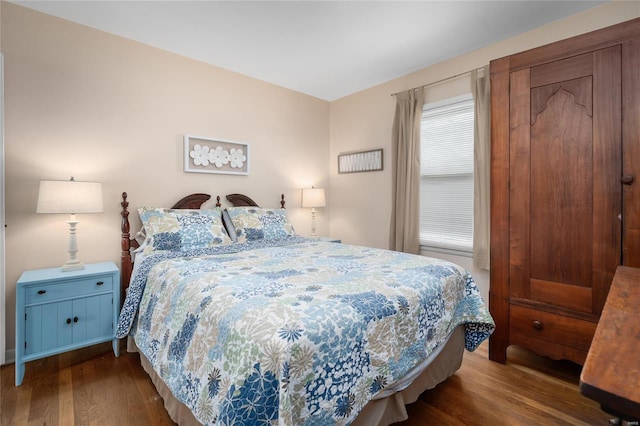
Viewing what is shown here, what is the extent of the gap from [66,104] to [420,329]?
9.79 feet

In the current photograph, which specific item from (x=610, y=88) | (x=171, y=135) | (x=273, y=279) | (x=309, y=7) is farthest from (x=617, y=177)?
(x=171, y=135)

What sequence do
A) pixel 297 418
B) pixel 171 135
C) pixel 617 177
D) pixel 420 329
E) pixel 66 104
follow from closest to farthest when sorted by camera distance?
pixel 297 418 → pixel 420 329 → pixel 617 177 → pixel 66 104 → pixel 171 135

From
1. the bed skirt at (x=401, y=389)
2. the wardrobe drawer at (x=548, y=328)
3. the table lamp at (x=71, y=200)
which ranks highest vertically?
the table lamp at (x=71, y=200)

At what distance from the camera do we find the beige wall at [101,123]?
7.42 ft

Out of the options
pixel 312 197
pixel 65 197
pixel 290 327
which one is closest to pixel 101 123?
pixel 65 197

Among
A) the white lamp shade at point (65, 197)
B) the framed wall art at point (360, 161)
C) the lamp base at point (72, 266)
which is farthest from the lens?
the framed wall art at point (360, 161)

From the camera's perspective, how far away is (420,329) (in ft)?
5.11

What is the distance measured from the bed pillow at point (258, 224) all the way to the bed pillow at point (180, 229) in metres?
0.17

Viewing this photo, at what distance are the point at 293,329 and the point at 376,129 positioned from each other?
316 cm

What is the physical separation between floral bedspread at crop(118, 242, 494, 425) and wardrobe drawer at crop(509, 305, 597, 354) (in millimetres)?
320

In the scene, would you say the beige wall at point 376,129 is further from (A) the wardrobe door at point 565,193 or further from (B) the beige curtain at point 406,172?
(A) the wardrobe door at point 565,193

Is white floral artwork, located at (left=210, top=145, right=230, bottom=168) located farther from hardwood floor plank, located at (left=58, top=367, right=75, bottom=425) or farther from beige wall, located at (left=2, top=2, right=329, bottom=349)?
hardwood floor plank, located at (left=58, top=367, right=75, bottom=425)

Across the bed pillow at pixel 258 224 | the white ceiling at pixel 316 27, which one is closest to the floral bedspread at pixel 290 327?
the bed pillow at pixel 258 224

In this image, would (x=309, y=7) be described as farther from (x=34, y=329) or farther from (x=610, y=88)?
(x=34, y=329)
